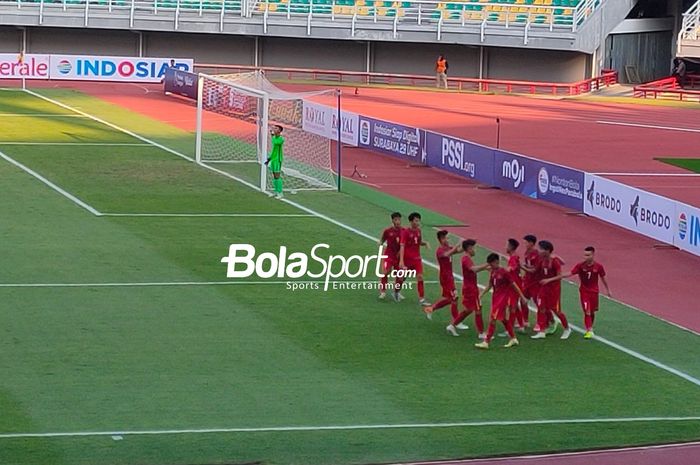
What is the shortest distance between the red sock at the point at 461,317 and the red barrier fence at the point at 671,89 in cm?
4421

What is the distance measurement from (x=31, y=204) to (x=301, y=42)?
39.7 meters

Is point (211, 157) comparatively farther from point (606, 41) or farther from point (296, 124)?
point (606, 41)

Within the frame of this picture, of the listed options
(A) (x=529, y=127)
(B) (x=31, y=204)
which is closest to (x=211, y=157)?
(B) (x=31, y=204)

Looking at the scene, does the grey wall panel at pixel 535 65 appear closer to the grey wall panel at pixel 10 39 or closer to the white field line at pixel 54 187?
the grey wall panel at pixel 10 39

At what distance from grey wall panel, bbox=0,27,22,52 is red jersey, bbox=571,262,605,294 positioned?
51.7 m

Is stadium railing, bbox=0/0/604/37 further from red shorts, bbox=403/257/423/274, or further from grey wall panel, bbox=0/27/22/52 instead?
red shorts, bbox=403/257/423/274

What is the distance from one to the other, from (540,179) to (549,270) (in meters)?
13.7

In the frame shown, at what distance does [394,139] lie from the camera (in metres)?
40.1

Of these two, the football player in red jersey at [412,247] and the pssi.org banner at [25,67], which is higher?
the pssi.org banner at [25,67]

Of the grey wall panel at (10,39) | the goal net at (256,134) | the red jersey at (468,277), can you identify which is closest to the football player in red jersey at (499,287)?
the red jersey at (468,277)

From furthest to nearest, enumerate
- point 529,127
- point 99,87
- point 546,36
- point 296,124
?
point 546,36 → point 99,87 → point 529,127 → point 296,124

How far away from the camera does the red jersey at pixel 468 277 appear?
18.4 meters

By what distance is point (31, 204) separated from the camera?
1158 inches

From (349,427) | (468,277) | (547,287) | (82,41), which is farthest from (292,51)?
(349,427)
